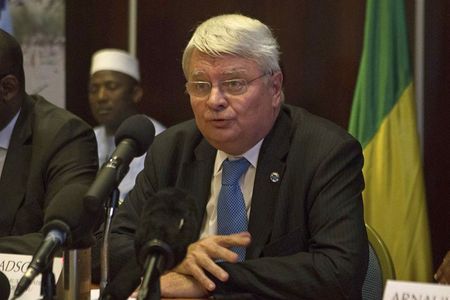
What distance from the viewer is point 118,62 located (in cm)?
587

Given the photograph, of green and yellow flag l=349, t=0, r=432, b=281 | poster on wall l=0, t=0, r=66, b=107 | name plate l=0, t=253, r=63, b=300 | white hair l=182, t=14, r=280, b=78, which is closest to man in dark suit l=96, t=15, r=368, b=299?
white hair l=182, t=14, r=280, b=78

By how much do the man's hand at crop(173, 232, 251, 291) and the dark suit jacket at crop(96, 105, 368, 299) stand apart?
5 cm

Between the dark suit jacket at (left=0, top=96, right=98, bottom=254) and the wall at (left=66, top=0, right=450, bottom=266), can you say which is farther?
the wall at (left=66, top=0, right=450, bottom=266)

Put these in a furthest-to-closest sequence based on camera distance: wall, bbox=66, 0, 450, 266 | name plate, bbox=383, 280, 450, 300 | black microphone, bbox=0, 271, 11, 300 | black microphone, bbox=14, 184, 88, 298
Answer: wall, bbox=66, 0, 450, 266
black microphone, bbox=0, 271, 11, 300
name plate, bbox=383, 280, 450, 300
black microphone, bbox=14, 184, 88, 298

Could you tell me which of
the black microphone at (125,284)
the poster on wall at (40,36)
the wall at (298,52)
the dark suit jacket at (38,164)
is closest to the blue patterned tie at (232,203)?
the dark suit jacket at (38,164)

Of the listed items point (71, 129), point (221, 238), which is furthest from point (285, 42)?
point (221, 238)

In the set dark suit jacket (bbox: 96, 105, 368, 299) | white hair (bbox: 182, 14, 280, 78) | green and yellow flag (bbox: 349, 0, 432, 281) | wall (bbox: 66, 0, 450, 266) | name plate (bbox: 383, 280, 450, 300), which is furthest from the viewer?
wall (bbox: 66, 0, 450, 266)

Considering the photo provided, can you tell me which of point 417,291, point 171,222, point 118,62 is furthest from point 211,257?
point 118,62

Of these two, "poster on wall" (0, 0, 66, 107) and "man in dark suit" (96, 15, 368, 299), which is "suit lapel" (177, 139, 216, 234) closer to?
"man in dark suit" (96, 15, 368, 299)

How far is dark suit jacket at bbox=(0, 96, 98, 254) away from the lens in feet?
10.9

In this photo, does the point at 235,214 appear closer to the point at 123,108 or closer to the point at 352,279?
the point at 352,279

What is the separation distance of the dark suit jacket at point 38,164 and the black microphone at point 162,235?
56.5 inches

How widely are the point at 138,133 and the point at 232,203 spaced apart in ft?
3.26

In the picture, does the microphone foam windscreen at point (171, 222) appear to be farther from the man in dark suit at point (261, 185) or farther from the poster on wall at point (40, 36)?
the poster on wall at point (40, 36)
